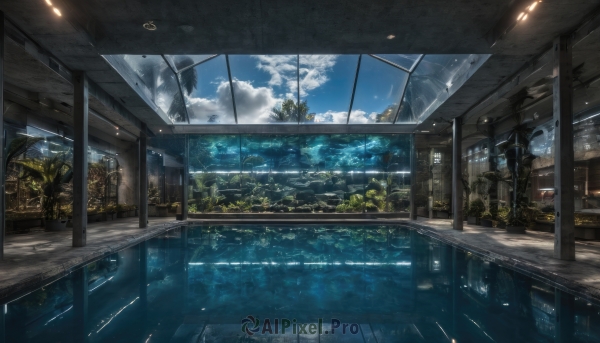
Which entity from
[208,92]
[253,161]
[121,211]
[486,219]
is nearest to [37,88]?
[208,92]

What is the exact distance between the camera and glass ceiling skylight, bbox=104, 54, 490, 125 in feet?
35.1

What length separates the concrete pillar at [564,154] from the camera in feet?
20.4

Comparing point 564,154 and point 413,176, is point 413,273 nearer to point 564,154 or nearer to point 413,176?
point 564,154

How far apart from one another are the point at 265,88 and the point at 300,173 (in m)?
5.51

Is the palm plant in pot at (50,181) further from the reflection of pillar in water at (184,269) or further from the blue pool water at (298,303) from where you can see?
the blue pool water at (298,303)

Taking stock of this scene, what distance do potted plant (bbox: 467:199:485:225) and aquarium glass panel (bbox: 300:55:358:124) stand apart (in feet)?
20.5

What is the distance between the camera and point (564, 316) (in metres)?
3.95

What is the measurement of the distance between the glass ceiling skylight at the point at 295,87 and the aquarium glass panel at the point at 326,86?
0.04 m

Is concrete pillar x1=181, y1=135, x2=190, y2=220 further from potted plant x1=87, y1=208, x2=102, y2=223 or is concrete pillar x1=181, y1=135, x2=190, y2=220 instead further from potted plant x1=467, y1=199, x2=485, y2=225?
potted plant x1=467, y1=199, x2=485, y2=225

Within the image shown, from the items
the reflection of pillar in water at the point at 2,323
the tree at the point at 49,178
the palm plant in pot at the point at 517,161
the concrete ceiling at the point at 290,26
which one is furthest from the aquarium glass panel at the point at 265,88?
the reflection of pillar in water at the point at 2,323

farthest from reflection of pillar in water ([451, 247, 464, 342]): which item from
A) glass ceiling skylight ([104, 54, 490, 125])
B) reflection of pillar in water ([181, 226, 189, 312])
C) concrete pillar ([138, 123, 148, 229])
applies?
concrete pillar ([138, 123, 148, 229])

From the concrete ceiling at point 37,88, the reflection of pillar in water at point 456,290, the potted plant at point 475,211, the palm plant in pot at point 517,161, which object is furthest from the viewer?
the potted plant at point 475,211

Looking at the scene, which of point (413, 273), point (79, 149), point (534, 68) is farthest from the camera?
point (79, 149)

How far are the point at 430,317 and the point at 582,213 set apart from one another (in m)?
8.55
